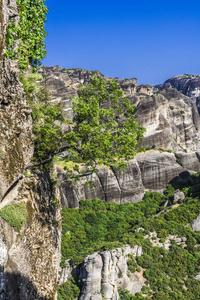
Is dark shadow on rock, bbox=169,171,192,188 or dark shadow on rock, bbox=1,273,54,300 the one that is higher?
dark shadow on rock, bbox=1,273,54,300

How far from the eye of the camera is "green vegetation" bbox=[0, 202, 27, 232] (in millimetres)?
6048

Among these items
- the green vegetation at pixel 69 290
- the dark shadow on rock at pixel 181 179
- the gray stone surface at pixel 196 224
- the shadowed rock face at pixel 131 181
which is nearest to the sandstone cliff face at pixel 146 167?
the shadowed rock face at pixel 131 181

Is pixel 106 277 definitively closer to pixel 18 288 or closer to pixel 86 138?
pixel 86 138

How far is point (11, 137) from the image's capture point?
7.14 metres

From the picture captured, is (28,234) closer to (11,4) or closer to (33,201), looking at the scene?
(33,201)

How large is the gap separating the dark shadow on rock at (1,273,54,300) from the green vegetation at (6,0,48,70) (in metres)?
6.40

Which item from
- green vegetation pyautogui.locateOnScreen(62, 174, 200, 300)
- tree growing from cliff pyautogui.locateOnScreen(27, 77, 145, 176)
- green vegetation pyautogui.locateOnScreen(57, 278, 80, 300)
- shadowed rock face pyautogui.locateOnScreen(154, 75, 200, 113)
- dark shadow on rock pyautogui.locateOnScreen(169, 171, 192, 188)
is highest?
shadowed rock face pyautogui.locateOnScreen(154, 75, 200, 113)

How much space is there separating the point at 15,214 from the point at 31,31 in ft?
23.8

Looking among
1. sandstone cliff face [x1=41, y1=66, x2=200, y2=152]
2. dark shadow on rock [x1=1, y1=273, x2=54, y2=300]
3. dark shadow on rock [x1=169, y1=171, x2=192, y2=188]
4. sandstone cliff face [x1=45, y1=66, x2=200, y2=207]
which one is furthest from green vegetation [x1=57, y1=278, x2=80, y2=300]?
sandstone cliff face [x1=41, y1=66, x2=200, y2=152]

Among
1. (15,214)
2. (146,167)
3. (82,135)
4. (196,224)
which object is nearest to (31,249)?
(15,214)

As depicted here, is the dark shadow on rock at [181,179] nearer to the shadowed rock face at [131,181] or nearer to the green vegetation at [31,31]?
the shadowed rock face at [131,181]

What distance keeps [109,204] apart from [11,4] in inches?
1974

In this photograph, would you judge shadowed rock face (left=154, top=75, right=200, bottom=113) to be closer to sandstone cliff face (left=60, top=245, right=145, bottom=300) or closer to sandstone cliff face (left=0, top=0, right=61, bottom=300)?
sandstone cliff face (left=60, top=245, right=145, bottom=300)

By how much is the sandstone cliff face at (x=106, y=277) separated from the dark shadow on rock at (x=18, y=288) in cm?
3180
